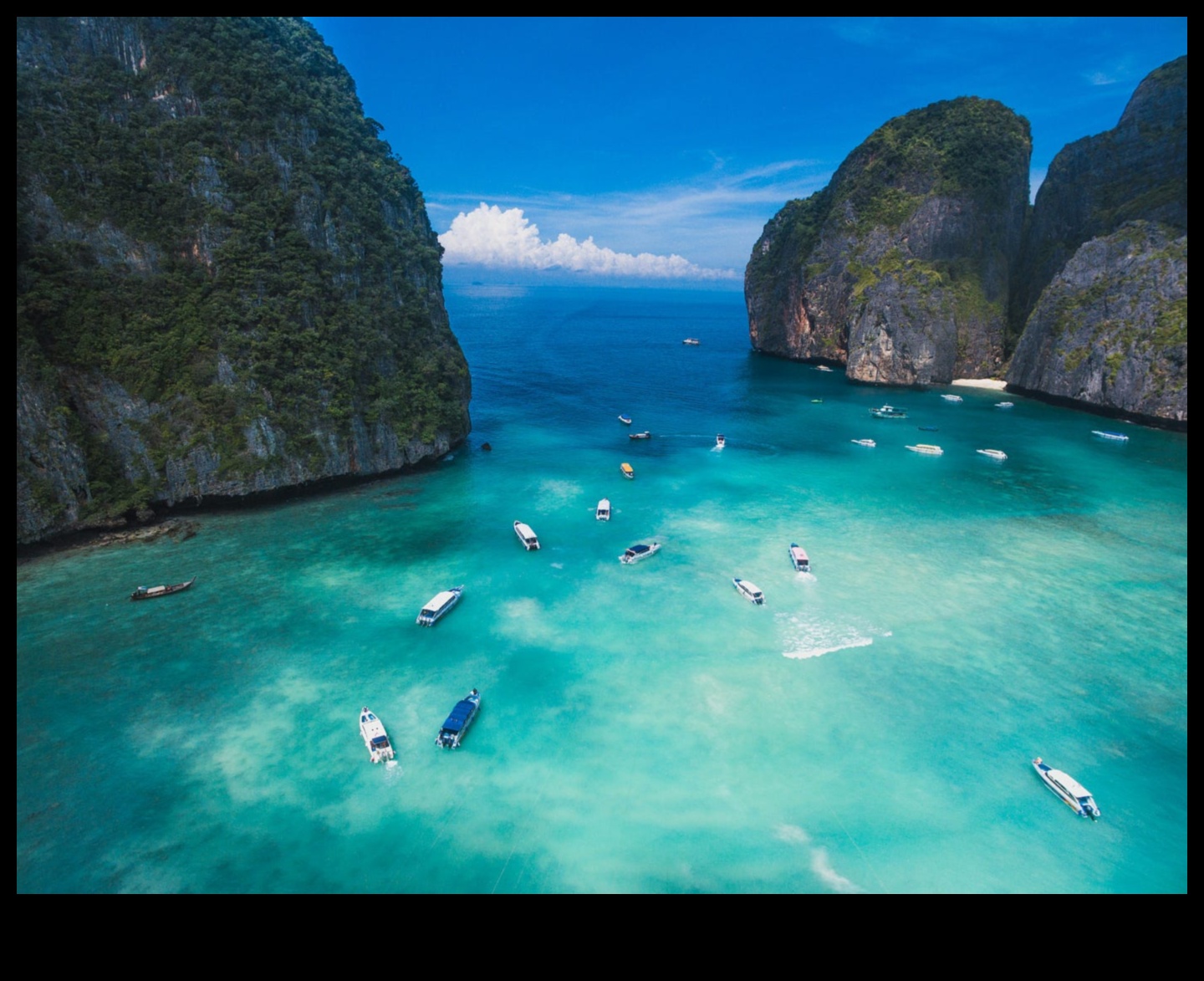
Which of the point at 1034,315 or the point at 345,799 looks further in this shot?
the point at 1034,315

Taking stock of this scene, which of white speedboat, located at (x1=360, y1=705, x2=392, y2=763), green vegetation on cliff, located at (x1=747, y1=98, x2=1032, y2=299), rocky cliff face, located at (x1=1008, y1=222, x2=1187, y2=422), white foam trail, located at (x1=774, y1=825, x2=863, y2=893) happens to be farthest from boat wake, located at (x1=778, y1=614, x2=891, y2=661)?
green vegetation on cliff, located at (x1=747, y1=98, x2=1032, y2=299)

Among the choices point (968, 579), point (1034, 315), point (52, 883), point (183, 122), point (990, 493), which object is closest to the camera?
point (52, 883)

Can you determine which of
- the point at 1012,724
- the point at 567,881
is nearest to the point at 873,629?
the point at 1012,724

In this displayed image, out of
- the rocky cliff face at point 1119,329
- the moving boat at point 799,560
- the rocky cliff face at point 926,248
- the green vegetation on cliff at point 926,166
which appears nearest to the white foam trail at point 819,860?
the moving boat at point 799,560

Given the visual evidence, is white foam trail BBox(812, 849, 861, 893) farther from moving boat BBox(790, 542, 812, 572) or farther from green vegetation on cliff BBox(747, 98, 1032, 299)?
green vegetation on cliff BBox(747, 98, 1032, 299)

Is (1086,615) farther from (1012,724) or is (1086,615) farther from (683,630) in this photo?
(683,630)
